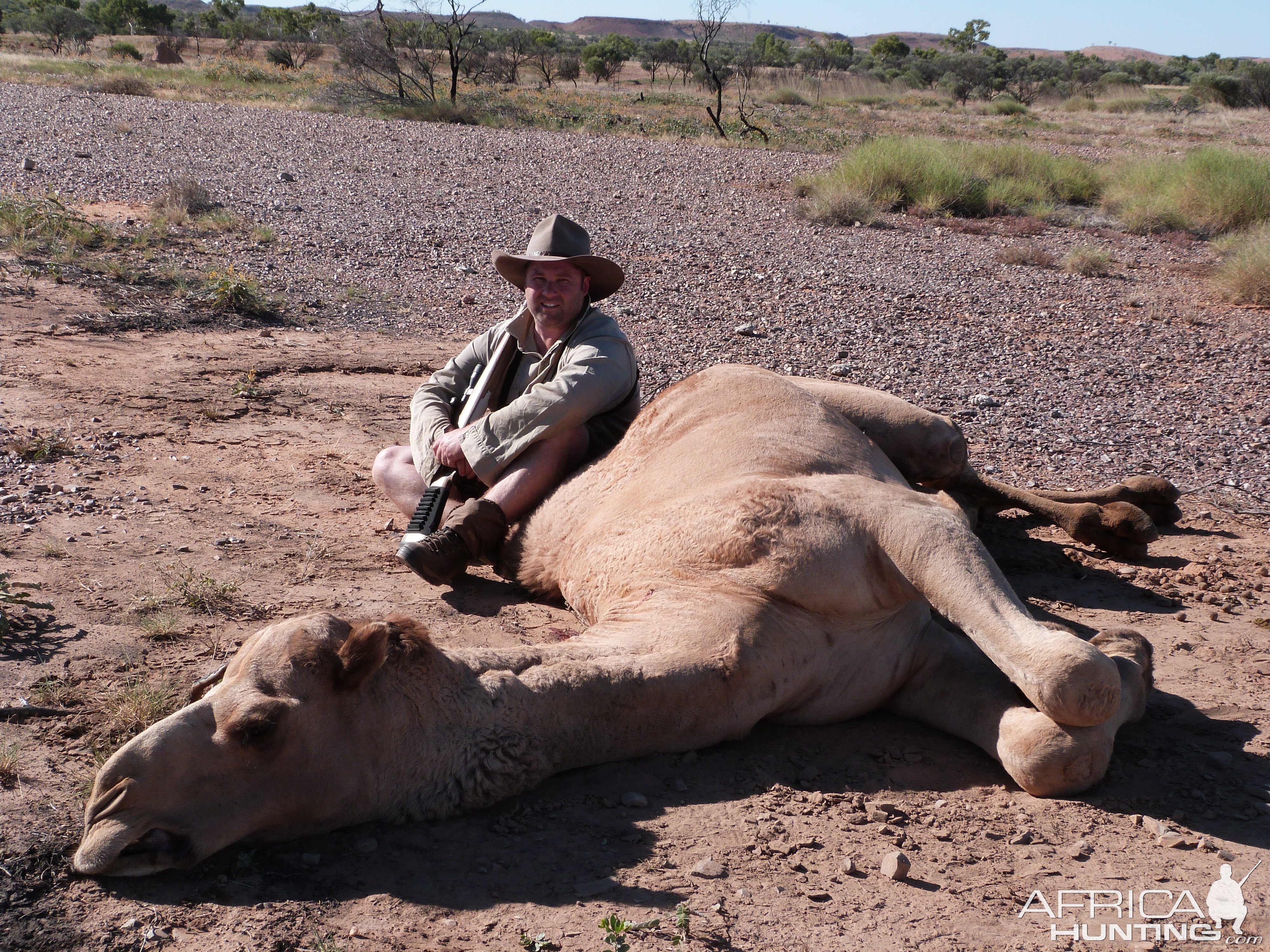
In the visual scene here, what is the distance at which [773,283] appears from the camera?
11.9m

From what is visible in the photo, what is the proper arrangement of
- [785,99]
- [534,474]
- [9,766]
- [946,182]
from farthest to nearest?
[785,99] → [946,182] → [534,474] → [9,766]

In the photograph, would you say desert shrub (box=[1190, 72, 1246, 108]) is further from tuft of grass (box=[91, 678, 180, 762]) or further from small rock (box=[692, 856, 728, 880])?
tuft of grass (box=[91, 678, 180, 762])

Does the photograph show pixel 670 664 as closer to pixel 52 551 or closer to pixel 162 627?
pixel 162 627

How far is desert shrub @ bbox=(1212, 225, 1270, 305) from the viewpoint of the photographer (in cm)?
1123

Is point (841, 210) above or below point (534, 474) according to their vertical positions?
above

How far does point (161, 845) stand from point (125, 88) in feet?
109

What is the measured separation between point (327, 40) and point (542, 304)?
1808 inches

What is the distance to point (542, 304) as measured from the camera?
5348mm

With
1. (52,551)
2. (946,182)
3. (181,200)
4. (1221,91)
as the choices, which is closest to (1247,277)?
(946,182)

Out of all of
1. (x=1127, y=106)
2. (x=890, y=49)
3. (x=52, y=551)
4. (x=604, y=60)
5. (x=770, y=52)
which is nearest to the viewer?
(x=52, y=551)

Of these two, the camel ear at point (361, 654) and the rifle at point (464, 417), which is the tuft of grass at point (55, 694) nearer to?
the camel ear at point (361, 654)

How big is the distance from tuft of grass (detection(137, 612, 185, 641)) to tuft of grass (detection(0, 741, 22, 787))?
84 cm

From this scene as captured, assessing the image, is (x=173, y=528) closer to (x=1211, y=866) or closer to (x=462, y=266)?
(x=1211, y=866)

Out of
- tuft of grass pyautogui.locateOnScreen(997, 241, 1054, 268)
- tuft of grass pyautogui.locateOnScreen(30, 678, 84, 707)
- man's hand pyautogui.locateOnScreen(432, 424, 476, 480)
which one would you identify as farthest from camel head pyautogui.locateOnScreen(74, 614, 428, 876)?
tuft of grass pyautogui.locateOnScreen(997, 241, 1054, 268)
